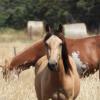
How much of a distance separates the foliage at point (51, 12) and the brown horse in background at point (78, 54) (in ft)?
106

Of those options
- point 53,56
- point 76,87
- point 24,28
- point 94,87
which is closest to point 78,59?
point 94,87

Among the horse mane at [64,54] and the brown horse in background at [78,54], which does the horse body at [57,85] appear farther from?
the brown horse in background at [78,54]

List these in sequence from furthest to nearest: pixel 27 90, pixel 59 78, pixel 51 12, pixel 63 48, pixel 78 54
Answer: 1. pixel 51 12
2. pixel 78 54
3. pixel 27 90
4. pixel 59 78
5. pixel 63 48

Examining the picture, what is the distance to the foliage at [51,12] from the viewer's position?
45.5 meters

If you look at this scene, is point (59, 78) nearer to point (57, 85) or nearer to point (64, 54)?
point (57, 85)

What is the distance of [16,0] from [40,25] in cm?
1977

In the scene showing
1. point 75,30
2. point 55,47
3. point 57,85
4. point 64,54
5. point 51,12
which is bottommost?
point 51,12

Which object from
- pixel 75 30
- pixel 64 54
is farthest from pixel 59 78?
pixel 75 30

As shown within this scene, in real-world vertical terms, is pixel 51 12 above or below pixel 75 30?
below

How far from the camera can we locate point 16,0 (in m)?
58.8

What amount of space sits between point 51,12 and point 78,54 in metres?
38.0

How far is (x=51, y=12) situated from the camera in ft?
161

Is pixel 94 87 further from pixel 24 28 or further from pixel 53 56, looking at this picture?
pixel 24 28

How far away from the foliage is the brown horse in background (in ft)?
106
